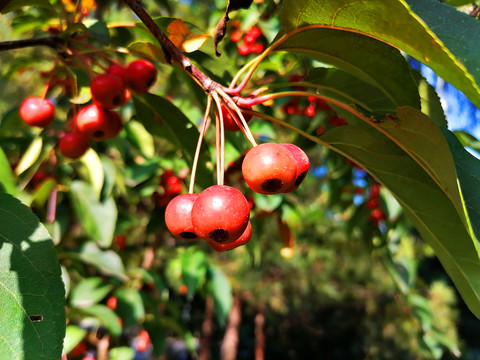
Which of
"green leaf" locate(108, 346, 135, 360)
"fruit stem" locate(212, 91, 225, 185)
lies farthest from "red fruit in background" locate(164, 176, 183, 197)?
"fruit stem" locate(212, 91, 225, 185)

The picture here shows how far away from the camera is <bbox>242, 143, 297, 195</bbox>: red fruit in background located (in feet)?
2.36

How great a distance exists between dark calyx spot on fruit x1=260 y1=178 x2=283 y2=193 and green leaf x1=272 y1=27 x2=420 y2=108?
1.05ft

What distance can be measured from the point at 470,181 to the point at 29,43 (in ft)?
3.21

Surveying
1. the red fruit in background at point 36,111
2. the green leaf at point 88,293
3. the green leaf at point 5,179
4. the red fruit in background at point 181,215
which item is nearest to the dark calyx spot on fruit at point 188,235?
the red fruit in background at point 181,215

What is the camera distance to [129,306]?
2061 mm

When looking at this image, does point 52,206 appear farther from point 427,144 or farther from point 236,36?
point 427,144

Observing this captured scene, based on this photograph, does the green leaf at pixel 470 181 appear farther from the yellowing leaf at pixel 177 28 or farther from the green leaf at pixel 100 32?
the green leaf at pixel 100 32

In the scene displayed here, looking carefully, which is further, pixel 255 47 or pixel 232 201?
pixel 255 47

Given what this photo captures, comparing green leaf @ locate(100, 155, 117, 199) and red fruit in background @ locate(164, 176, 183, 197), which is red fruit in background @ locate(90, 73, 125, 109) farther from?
red fruit in background @ locate(164, 176, 183, 197)

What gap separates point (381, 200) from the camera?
7.50 ft

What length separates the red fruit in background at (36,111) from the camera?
4.27 feet

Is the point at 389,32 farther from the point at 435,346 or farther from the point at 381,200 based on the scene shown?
the point at 435,346

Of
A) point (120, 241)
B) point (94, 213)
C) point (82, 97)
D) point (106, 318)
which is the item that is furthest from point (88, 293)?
point (82, 97)

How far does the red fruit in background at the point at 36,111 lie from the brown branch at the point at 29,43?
0.24 metres
